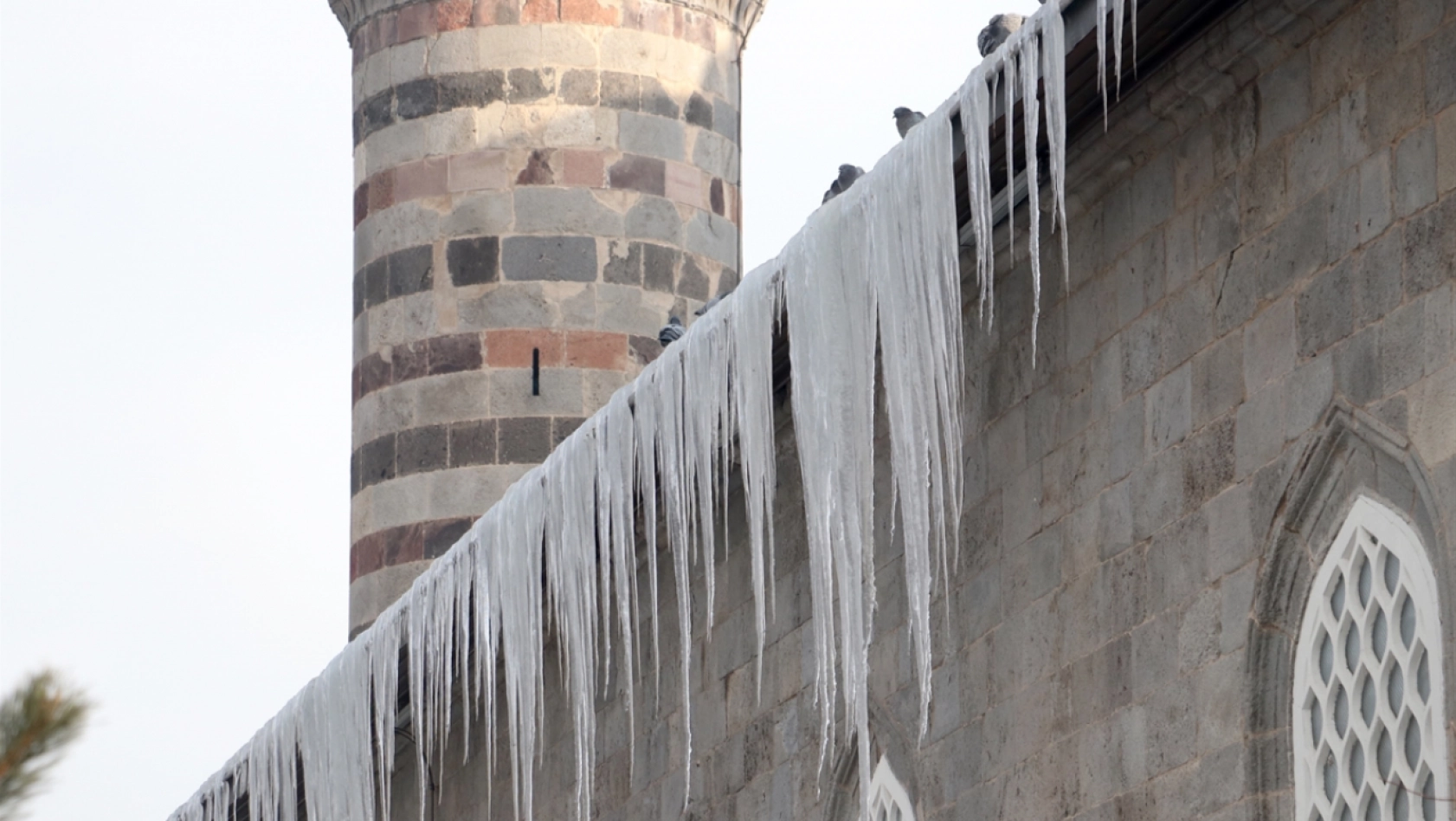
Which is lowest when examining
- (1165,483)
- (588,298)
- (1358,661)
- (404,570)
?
(1358,661)

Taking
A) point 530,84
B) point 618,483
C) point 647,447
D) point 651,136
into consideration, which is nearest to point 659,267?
point 651,136

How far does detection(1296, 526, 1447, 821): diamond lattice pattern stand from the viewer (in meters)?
7.52

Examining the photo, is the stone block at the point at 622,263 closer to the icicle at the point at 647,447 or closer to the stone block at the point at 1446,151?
the icicle at the point at 647,447

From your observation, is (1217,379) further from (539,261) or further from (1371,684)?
(539,261)

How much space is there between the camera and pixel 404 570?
1752 centimetres

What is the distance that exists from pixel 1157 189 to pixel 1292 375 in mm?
1059

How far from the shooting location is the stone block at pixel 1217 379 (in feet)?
27.7

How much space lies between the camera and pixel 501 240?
1758 centimetres

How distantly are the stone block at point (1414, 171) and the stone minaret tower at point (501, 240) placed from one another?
9820 millimetres

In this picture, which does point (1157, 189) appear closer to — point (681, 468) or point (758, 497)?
point (758, 497)

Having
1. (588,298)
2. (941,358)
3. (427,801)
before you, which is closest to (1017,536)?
(941,358)

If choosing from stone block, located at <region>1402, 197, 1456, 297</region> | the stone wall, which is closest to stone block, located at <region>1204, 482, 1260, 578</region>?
the stone wall

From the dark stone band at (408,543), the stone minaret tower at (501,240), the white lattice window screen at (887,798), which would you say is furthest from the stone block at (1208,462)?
the dark stone band at (408,543)

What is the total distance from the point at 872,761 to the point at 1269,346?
2.97m
